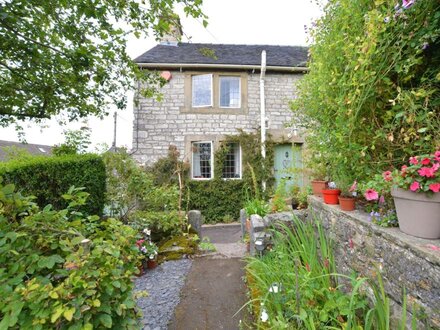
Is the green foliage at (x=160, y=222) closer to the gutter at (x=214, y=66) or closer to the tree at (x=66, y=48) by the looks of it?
the tree at (x=66, y=48)

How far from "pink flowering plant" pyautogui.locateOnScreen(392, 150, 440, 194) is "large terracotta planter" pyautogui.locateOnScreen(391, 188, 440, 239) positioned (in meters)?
0.04

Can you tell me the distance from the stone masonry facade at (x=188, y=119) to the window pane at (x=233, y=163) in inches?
20.1

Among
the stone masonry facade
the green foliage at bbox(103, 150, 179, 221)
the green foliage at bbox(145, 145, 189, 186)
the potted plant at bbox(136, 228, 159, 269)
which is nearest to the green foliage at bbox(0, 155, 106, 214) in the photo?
the green foliage at bbox(103, 150, 179, 221)

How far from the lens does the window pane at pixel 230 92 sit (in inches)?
271

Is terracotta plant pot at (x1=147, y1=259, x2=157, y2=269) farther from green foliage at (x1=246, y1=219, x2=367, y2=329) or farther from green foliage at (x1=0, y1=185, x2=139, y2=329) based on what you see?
green foliage at (x1=0, y1=185, x2=139, y2=329)

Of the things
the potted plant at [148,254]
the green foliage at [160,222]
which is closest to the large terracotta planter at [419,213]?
the potted plant at [148,254]

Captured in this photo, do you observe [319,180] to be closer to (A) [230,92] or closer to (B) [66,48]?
(B) [66,48]

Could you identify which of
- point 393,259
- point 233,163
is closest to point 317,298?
point 393,259

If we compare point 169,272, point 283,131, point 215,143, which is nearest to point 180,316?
point 169,272

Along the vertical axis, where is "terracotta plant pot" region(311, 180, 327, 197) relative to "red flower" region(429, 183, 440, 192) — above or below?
below

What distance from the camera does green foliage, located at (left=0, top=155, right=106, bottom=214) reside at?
3.33 m

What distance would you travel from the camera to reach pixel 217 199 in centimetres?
650

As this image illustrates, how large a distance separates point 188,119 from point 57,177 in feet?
12.7

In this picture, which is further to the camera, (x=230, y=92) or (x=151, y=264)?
(x=230, y=92)
